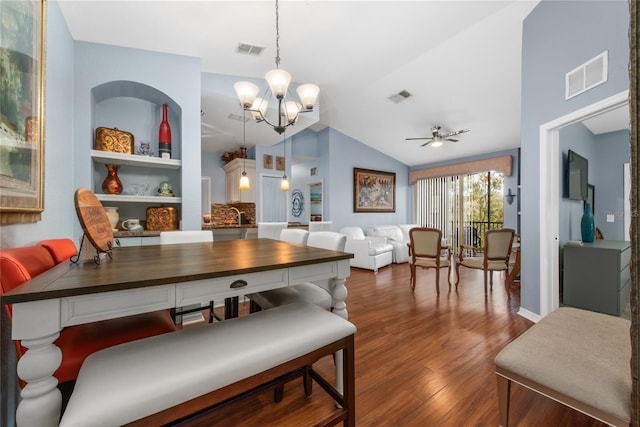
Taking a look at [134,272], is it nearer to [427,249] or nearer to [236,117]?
[236,117]

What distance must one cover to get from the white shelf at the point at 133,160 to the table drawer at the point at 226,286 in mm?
2113

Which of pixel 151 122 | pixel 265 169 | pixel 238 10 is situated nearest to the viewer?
pixel 238 10

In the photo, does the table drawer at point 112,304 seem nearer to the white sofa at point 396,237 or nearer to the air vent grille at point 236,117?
the air vent grille at point 236,117

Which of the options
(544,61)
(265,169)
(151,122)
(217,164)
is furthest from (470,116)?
(217,164)

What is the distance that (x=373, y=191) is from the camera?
6.97m

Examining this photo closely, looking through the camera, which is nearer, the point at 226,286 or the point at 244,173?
the point at 226,286

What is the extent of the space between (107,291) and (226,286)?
0.41 meters

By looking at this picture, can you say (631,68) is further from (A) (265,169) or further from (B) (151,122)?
(A) (265,169)

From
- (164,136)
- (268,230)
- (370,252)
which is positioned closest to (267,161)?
(268,230)

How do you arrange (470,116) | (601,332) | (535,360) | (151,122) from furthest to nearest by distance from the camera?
(470,116)
(151,122)
(601,332)
(535,360)

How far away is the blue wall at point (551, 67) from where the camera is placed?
190cm

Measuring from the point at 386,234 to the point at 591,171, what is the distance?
12.3 ft

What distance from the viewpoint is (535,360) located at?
3.81ft

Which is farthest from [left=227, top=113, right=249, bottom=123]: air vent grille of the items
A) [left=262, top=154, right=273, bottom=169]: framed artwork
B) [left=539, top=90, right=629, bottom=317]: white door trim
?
[left=539, top=90, right=629, bottom=317]: white door trim
